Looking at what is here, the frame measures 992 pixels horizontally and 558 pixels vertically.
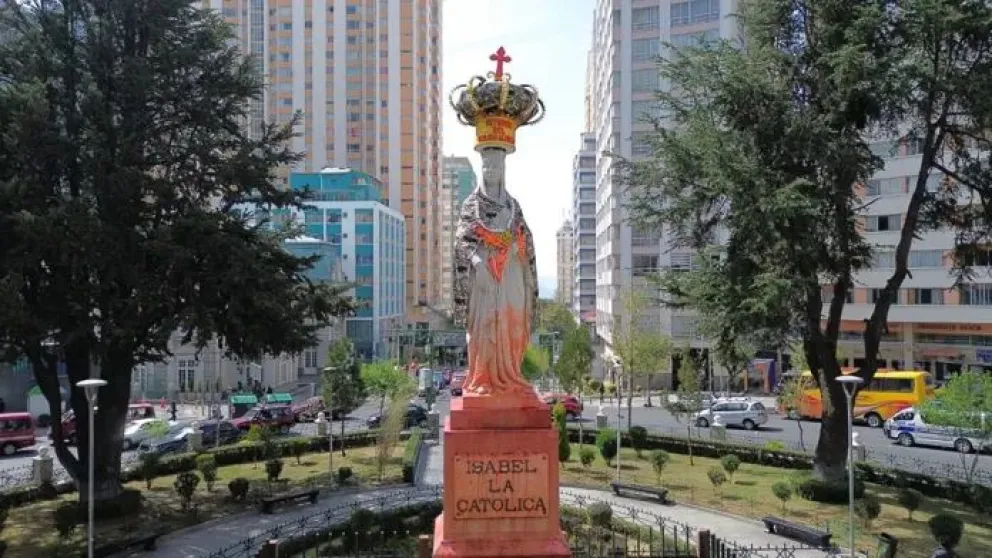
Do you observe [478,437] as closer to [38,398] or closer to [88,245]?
[88,245]

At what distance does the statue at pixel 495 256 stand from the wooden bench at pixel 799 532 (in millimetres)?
7988

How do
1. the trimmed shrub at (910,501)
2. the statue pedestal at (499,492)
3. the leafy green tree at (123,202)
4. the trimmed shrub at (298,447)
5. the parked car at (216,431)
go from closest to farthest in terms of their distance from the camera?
the statue pedestal at (499,492)
the leafy green tree at (123,202)
the trimmed shrub at (910,501)
the trimmed shrub at (298,447)
the parked car at (216,431)

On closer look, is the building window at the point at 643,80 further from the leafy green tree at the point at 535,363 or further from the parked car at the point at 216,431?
the parked car at the point at 216,431

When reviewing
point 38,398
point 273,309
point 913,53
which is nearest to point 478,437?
point 273,309

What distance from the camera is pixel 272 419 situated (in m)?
32.7

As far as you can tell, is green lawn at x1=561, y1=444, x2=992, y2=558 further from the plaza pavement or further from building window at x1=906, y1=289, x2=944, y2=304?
building window at x1=906, y1=289, x2=944, y2=304

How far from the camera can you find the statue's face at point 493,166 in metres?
10.8

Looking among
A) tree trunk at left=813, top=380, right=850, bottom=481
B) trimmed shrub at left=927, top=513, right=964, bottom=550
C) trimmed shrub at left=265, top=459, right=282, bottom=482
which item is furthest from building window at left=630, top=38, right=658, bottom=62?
trimmed shrub at left=927, top=513, right=964, bottom=550

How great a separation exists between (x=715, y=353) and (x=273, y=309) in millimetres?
12417

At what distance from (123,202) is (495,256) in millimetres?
11456

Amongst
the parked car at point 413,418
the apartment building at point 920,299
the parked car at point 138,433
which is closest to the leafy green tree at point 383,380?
the parked car at point 413,418

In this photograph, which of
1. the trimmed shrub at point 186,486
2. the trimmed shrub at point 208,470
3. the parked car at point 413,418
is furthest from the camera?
the parked car at point 413,418

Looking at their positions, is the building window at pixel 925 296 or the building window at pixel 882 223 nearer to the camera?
the building window at pixel 925 296

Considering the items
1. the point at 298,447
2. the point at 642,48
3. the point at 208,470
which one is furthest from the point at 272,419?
the point at 642,48
